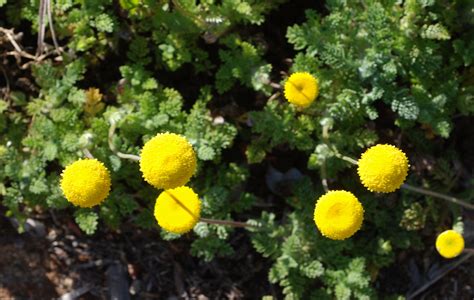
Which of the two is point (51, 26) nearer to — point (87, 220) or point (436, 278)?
point (87, 220)

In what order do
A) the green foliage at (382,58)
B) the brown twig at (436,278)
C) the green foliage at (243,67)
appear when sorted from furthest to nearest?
the brown twig at (436,278), the green foliage at (243,67), the green foliage at (382,58)

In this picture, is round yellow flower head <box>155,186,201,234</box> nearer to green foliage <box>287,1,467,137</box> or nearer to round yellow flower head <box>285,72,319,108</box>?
round yellow flower head <box>285,72,319,108</box>

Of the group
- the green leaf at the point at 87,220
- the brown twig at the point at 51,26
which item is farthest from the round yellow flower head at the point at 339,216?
the brown twig at the point at 51,26

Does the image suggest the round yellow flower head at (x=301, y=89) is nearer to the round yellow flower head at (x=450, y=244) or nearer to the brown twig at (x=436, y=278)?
the round yellow flower head at (x=450, y=244)

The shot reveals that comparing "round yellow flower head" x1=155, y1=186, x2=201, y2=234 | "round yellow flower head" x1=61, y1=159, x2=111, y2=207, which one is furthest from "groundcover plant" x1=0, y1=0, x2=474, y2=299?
"round yellow flower head" x1=61, y1=159, x2=111, y2=207

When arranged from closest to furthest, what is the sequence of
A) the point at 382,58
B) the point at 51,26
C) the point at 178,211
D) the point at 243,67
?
1. the point at 178,211
2. the point at 382,58
3. the point at 51,26
4. the point at 243,67

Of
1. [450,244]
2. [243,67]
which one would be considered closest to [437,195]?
[450,244]
